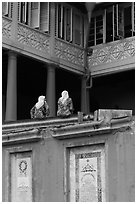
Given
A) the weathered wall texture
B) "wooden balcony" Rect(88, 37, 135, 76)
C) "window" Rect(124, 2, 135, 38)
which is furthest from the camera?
"window" Rect(124, 2, 135, 38)

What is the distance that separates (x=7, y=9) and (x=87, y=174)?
51.0 ft

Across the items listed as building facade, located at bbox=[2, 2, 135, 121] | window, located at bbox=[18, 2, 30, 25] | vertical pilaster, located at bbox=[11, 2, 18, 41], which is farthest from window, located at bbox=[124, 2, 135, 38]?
vertical pilaster, located at bbox=[11, 2, 18, 41]

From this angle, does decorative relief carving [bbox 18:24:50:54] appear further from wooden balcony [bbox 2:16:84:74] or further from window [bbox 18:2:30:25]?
window [bbox 18:2:30:25]

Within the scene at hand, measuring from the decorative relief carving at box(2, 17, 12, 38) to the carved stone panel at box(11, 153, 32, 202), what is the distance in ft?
42.7

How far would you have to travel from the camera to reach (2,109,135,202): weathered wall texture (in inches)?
446

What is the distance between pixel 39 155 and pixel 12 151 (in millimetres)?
852

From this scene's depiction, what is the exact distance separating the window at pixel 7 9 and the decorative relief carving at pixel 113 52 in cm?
566

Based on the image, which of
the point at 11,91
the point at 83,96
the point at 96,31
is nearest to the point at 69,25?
the point at 96,31

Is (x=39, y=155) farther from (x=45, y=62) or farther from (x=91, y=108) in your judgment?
(x=91, y=108)

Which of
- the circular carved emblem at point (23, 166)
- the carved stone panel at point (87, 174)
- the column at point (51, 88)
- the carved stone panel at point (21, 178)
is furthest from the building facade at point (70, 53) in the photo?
the carved stone panel at point (87, 174)

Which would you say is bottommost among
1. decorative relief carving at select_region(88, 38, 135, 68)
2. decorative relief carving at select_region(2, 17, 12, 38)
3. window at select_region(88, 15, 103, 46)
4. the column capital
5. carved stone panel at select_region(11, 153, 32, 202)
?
carved stone panel at select_region(11, 153, 32, 202)

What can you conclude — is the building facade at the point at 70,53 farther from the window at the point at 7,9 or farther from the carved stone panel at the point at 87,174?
the carved stone panel at the point at 87,174

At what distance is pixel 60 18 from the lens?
29.4 meters

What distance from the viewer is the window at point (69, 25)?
29281 millimetres
